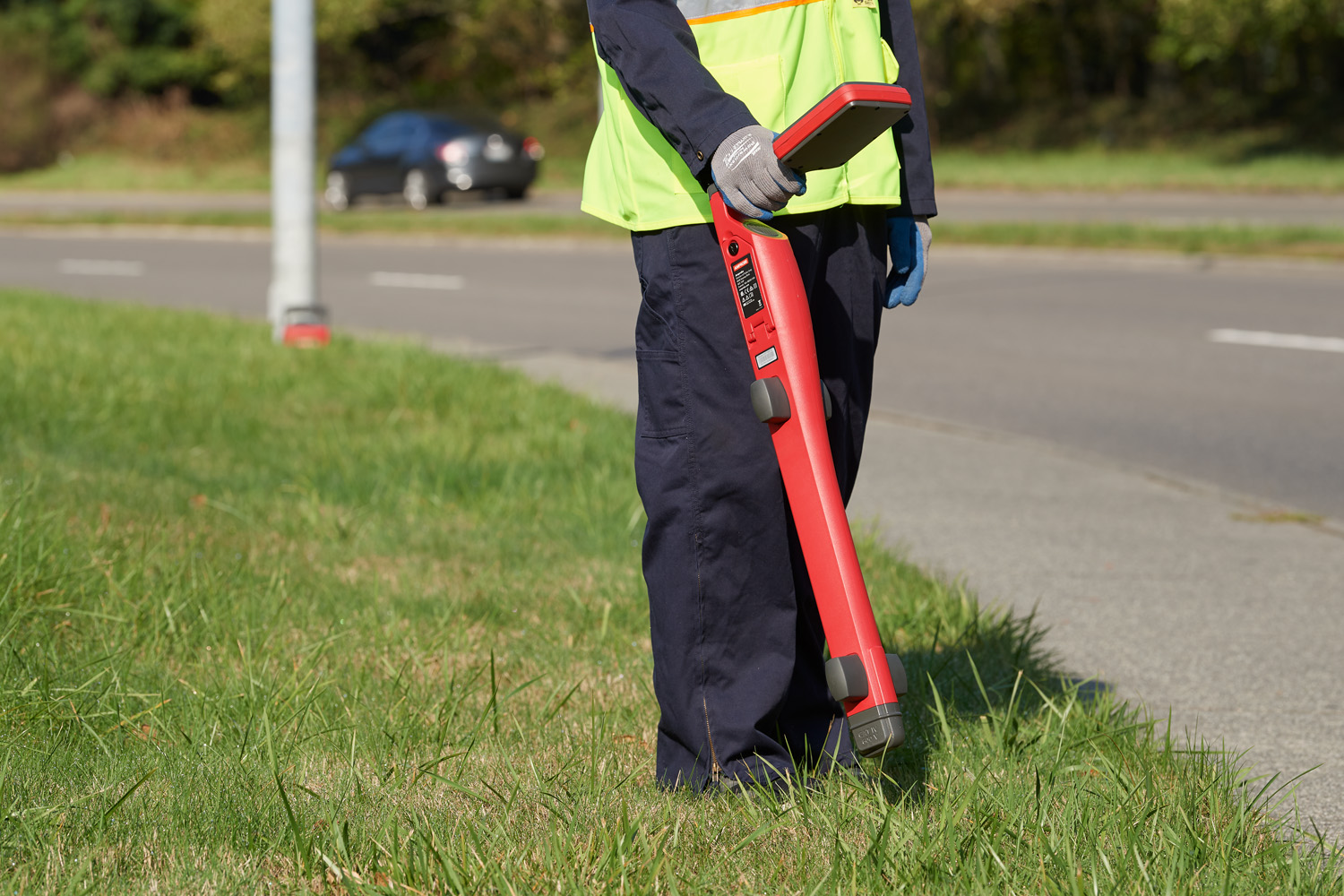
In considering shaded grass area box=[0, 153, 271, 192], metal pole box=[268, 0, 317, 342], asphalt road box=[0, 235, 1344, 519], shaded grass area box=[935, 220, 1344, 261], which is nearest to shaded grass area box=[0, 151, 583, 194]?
shaded grass area box=[0, 153, 271, 192]

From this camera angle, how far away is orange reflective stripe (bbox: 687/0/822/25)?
92.0 inches

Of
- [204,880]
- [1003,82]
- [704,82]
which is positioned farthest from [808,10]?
[1003,82]

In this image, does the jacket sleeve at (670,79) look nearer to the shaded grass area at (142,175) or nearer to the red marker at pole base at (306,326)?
the red marker at pole base at (306,326)

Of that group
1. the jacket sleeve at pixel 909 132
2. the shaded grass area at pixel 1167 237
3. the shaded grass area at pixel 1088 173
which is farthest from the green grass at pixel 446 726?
the shaded grass area at pixel 1088 173

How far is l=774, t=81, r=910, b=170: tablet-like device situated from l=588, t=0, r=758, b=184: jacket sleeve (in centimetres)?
12

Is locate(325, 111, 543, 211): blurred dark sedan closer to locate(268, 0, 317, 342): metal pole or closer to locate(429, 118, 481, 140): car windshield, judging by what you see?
locate(429, 118, 481, 140): car windshield

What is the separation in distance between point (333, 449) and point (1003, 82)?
32717mm

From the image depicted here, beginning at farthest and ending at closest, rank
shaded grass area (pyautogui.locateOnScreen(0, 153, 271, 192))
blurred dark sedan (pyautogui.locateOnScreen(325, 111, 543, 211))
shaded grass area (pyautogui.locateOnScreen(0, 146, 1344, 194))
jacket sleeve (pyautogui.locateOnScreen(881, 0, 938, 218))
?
shaded grass area (pyautogui.locateOnScreen(0, 153, 271, 192)) < blurred dark sedan (pyautogui.locateOnScreen(325, 111, 543, 211)) < shaded grass area (pyautogui.locateOnScreen(0, 146, 1344, 194)) < jacket sleeve (pyautogui.locateOnScreen(881, 0, 938, 218))

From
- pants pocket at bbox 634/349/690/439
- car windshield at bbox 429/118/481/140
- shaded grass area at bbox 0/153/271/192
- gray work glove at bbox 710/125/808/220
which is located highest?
gray work glove at bbox 710/125/808/220

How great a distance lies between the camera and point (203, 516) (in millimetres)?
4410

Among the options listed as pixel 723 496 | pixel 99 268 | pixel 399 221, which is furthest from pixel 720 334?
pixel 399 221

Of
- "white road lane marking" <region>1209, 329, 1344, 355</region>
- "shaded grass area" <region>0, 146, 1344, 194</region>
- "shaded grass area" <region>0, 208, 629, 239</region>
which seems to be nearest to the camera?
"white road lane marking" <region>1209, 329, 1344, 355</region>

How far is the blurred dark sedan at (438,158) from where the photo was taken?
2395cm

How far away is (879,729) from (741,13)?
1.12 metres
